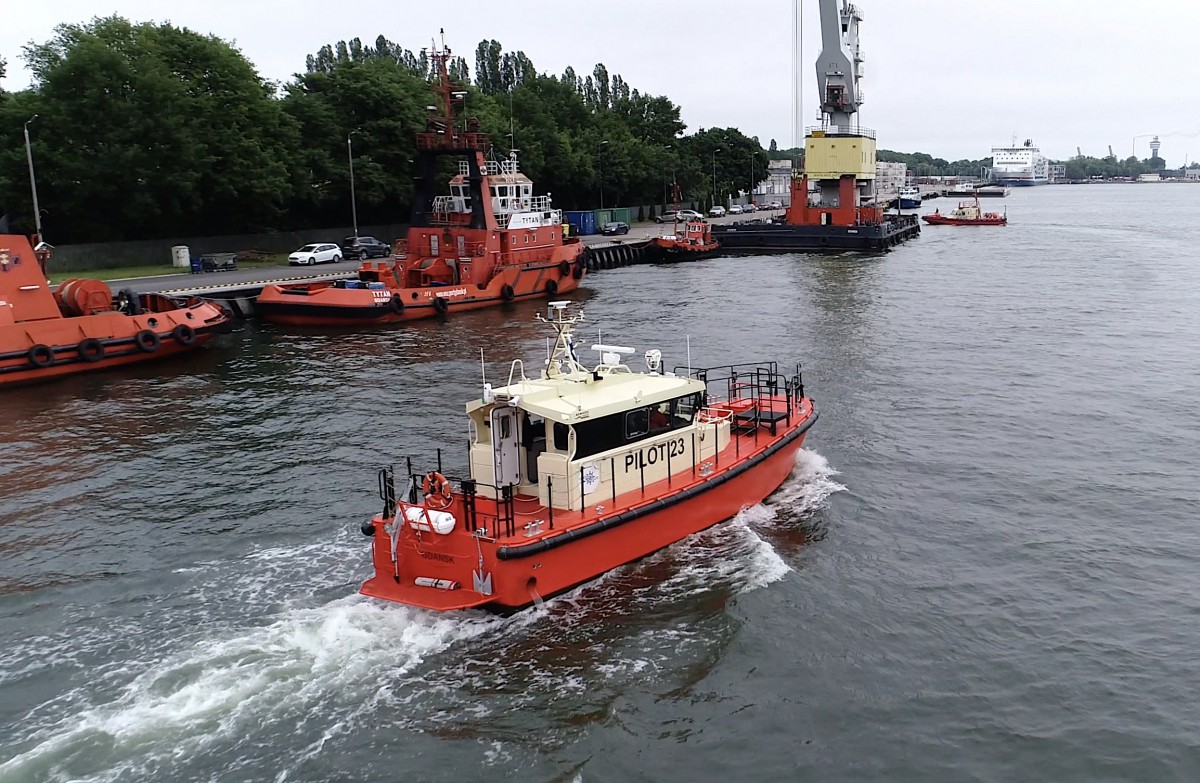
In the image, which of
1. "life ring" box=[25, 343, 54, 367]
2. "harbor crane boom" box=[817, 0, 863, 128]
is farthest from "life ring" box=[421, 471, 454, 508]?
"harbor crane boom" box=[817, 0, 863, 128]

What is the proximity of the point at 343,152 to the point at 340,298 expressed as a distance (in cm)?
2614

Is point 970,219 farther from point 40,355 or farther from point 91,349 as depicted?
point 40,355

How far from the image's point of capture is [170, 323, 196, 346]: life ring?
32094 mm

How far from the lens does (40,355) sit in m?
28.9

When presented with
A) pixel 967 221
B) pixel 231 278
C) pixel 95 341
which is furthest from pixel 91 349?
pixel 967 221

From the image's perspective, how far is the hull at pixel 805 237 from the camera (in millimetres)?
69188

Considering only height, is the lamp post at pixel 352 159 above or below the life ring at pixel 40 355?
above

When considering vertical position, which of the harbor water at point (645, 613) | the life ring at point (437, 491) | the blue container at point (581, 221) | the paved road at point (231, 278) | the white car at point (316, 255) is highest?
the blue container at point (581, 221)

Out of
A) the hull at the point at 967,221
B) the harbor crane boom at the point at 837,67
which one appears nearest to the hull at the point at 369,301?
the harbor crane boom at the point at 837,67

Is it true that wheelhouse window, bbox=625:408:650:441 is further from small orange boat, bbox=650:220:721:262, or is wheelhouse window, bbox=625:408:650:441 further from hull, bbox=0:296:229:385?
small orange boat, bbox=650:220:721:262

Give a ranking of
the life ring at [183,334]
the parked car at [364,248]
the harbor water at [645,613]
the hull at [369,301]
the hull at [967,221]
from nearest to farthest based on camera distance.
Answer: the harbor water at [645,613] < the life ring at [183,334] < the hull at [369,301] < the parked car at [364,248] < the hull at [967,221]

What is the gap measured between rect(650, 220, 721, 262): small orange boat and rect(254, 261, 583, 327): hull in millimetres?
23604

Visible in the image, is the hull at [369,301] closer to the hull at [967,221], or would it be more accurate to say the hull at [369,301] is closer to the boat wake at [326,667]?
the boat wake at [326,667]

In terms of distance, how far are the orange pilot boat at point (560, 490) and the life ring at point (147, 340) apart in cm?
1895
